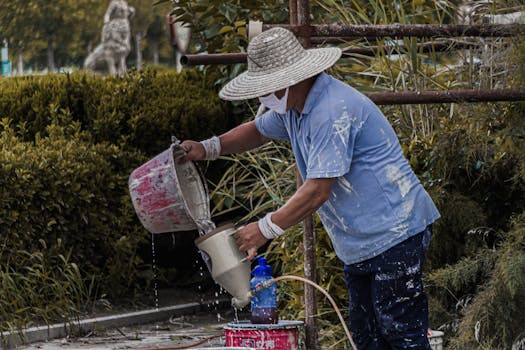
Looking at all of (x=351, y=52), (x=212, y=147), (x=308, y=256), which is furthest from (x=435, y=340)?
(x=351, y=52)

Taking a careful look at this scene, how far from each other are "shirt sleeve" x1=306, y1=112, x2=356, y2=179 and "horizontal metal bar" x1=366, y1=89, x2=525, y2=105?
113 centimetres

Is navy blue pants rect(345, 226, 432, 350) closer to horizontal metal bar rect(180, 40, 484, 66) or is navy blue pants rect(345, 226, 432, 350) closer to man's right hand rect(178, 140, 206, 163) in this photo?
man's right hand rect(178, 140, 206, 163)

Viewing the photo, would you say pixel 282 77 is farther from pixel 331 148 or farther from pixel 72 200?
pixel 72 200

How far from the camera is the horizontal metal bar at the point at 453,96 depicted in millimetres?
4938

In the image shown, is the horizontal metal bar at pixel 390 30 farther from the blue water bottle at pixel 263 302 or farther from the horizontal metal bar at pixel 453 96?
the blue water bottle at pixel 263 302

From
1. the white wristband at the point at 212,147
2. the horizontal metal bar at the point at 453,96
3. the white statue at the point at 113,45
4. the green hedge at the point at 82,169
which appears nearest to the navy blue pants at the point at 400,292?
the white wristband at the point at 212,147

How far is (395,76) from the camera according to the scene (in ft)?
21.1

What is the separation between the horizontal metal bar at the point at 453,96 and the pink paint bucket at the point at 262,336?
Answer: 1180mm

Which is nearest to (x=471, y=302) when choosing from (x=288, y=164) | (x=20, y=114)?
(x=288, y=164)

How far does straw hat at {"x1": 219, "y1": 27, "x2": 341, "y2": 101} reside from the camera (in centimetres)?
390

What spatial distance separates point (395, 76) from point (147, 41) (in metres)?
47.1

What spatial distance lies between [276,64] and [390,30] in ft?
3.66

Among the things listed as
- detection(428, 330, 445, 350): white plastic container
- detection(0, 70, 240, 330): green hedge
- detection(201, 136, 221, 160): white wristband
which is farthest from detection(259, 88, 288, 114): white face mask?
detection(0, 70, 240, 330): green hedge

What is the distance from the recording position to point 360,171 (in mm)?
3957
